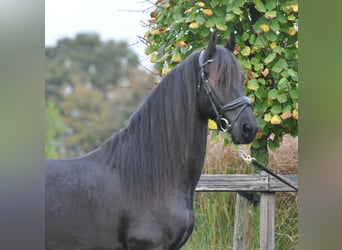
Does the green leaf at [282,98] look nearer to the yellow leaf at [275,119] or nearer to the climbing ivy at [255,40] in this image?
the climbing ivy at [255,40]

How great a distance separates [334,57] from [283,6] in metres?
2.02

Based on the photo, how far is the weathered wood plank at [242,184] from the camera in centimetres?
389

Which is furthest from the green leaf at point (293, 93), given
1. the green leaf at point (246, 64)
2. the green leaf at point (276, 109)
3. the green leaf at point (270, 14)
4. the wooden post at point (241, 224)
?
the wooden post at point (241, 224)

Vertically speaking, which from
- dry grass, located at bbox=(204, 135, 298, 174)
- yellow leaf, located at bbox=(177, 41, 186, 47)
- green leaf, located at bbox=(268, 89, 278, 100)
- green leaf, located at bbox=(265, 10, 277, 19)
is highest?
green leaf, located at bbox=(265, 10, 277, 19)

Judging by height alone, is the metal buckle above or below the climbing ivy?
below

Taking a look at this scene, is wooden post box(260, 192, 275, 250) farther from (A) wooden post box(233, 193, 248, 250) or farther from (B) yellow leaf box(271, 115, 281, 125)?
(B) yellow leaf box(271, 115, 281, 125)

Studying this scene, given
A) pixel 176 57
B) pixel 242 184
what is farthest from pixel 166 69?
pixel 242 184

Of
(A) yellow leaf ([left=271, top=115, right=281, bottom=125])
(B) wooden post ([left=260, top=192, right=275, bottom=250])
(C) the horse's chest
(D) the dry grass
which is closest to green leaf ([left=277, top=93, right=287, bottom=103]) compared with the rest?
(A) yellow leaf ([left=271, top=115, right=281, bottom=125])

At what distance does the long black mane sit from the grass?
1628mm

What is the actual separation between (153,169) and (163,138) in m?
0.15

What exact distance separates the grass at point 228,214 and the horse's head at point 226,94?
170cm

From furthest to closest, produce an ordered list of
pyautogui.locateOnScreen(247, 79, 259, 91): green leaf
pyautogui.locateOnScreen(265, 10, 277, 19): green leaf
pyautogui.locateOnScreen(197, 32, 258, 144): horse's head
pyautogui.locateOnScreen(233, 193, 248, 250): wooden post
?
pyautogui.locateOnScreen(233, 193, 248, 250): wooden post → pyautogui.locateOnScreen(247, 79, 259, 91): green leaf → pyautogui.locateOnScreen(265, 10, 277, 19): green leaf → pyautogui.locateOnScreen(197, 32, 258, 144): horse's head

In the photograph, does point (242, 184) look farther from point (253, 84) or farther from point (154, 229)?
point (154, 229)

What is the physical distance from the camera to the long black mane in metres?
2.65
